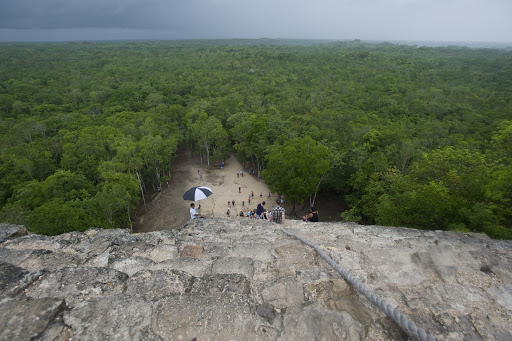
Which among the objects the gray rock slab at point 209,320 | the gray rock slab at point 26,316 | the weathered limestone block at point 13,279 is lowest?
the gray rock slab at point 209,320

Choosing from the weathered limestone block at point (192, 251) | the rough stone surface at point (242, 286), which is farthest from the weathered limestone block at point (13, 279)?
the weathered limestone block at point (192, 251)

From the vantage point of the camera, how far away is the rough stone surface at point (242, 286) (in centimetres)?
255

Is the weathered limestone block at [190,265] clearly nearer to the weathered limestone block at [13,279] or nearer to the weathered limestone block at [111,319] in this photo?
the weathered limestone block at [111,319]

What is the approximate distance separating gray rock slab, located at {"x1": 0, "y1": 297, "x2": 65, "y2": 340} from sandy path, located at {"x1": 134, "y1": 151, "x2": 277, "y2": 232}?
48.7ft

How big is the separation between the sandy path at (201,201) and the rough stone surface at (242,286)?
13827 mm

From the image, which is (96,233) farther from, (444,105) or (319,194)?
(444,105)

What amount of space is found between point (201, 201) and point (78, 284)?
1716 centimetres

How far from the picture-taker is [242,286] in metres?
3.22

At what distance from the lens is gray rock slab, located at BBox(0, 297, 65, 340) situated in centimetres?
231

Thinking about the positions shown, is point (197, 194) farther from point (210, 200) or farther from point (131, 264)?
point (131, 264)

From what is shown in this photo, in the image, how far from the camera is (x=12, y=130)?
1013 inches

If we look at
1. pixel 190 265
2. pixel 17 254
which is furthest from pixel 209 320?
pixel 17 254

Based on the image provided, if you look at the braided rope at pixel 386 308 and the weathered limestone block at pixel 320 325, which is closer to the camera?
the braided rope at pixel 386 308

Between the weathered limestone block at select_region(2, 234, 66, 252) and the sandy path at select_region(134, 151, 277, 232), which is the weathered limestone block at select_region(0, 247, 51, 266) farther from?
the sandy path at select_region(134, 151, 277, 232)
